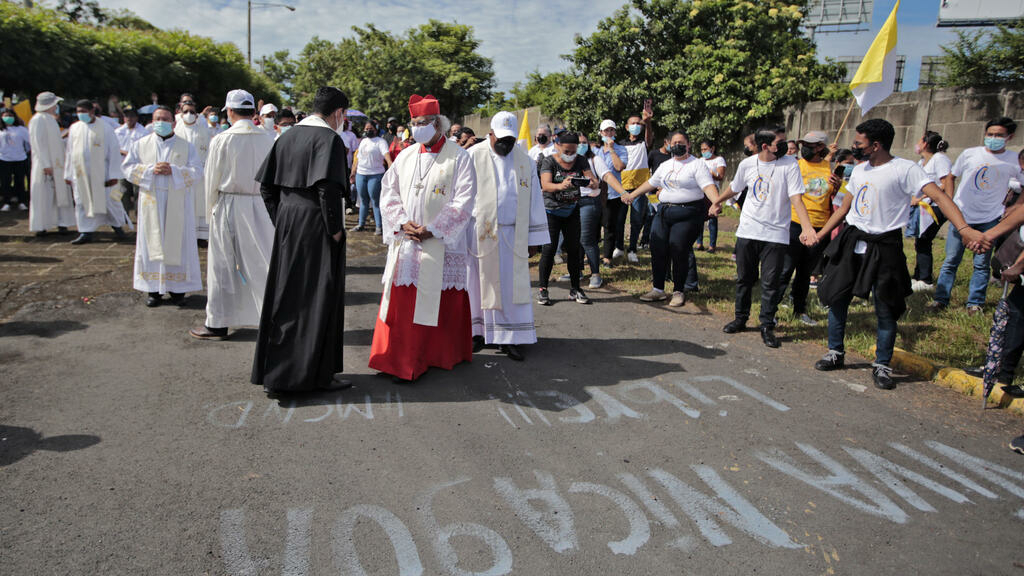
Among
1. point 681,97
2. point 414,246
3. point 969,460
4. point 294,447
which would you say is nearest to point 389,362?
point 414,246

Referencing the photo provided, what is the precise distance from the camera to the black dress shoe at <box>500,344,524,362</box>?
5.59m

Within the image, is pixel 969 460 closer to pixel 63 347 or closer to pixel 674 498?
pixel 674 498

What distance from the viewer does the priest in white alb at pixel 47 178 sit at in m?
10.4

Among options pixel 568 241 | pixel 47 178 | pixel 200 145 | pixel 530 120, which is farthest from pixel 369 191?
pixel 530 120

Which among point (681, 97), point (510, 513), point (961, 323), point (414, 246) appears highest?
point (681, 97)

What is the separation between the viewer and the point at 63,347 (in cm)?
558

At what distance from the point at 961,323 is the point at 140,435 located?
735 centimetres

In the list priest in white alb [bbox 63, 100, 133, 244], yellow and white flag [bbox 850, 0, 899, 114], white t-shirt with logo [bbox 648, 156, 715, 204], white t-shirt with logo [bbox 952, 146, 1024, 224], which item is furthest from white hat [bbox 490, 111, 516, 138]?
priest in white alb [bbox 63, 100, 133, 244]

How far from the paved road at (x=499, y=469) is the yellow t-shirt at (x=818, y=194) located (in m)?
1.94

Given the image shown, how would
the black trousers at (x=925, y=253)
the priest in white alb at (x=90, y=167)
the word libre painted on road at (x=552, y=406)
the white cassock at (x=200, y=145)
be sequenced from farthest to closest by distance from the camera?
the priest in white alb at (x=90, y=167) < the white cassock at (x=200, y=145) < the black trousers at (x=925, y=253) < the word libre painted on road at (x=552, y=406)

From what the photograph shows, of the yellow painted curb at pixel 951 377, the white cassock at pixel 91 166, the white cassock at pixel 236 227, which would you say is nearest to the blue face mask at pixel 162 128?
the white cassock at pixel 236 227

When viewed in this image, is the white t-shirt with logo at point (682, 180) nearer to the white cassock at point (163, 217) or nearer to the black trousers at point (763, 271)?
the black trousers at point (763, 271)

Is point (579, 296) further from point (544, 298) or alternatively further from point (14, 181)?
point (14, 181)

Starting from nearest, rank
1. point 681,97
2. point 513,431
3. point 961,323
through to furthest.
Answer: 1. point 513,431
2. point 961,323
3. point 681,97
